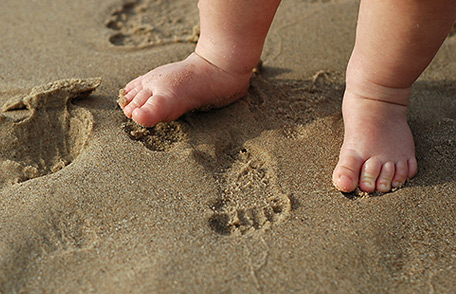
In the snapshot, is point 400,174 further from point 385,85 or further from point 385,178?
point 385,85

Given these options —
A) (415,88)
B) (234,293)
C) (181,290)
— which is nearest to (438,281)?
(234,293)

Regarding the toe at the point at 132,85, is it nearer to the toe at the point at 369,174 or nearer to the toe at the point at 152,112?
the toe at the point at 152,112

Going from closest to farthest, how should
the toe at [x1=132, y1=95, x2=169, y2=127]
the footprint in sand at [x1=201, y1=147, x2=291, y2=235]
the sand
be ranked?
the sand, the footprint in sand at [x1=201, y1=147, x2=291, y2=235], the toe at [x1=132, y1=95, x2=169, y2=127]

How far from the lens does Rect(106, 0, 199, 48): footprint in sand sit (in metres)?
2.11

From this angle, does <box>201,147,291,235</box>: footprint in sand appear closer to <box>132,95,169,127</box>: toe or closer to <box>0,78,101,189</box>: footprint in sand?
<box>132,95,169,127</box>: toe

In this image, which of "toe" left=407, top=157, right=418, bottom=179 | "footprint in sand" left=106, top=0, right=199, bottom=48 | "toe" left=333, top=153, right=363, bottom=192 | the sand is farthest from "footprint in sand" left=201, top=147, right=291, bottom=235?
"footprint in sand" left=106, top=0, right=199, bottom=48

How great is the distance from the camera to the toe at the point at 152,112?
1516 mm

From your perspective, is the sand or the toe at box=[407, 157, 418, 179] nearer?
the sand

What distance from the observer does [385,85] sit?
1.49 metres

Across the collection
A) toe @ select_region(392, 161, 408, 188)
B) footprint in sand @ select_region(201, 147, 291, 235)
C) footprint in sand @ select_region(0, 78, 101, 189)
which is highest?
footprint in sand @ select_region(0, 78, 101, 189)

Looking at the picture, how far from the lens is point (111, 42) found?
209cm

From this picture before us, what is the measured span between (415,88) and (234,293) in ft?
3.93

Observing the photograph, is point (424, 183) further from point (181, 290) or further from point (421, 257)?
point (181, 290)

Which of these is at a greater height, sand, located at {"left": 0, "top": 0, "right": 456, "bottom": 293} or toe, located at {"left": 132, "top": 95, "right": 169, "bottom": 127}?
toe, located at {"left": 132, "top": 95, "right": 169, "bottom": 127}
